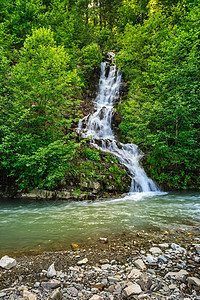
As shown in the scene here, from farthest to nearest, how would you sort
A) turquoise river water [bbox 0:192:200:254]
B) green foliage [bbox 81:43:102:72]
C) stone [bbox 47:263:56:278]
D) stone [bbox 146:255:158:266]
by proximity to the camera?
green foliage [bbox 81:43:102:72] < turquoise river water [bbox 0:192:200:254] < stone [bbox 146:255:158:266] < stone [bbox 47:263:56:278]

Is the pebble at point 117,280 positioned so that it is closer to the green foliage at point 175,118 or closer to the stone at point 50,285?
the stone at point 50,285

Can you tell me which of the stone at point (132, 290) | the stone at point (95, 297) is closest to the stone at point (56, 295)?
the stone at point (95, 297)

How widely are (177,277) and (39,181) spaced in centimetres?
721

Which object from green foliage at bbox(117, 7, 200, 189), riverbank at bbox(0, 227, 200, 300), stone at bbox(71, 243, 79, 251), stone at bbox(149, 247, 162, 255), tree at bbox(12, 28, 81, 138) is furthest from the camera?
green foliage at bbox(117, 7, 200, 189)

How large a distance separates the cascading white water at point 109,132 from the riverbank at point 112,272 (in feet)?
21.7

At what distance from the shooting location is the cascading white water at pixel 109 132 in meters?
10.7

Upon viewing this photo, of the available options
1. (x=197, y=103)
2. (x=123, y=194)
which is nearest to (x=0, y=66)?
(x=123, y=194)

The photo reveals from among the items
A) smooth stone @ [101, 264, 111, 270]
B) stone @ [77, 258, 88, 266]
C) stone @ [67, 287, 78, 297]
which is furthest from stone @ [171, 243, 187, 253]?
stone @ [67, 287, 78, 297]

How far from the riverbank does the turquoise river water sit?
28.9 inches

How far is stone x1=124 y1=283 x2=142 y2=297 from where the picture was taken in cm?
216

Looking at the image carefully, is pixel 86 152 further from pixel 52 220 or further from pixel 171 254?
pixel 171 254

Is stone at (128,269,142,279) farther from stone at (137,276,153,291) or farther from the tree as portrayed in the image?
the tree

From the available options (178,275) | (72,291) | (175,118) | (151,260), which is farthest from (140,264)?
(175,118)

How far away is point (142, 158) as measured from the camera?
1199cm
